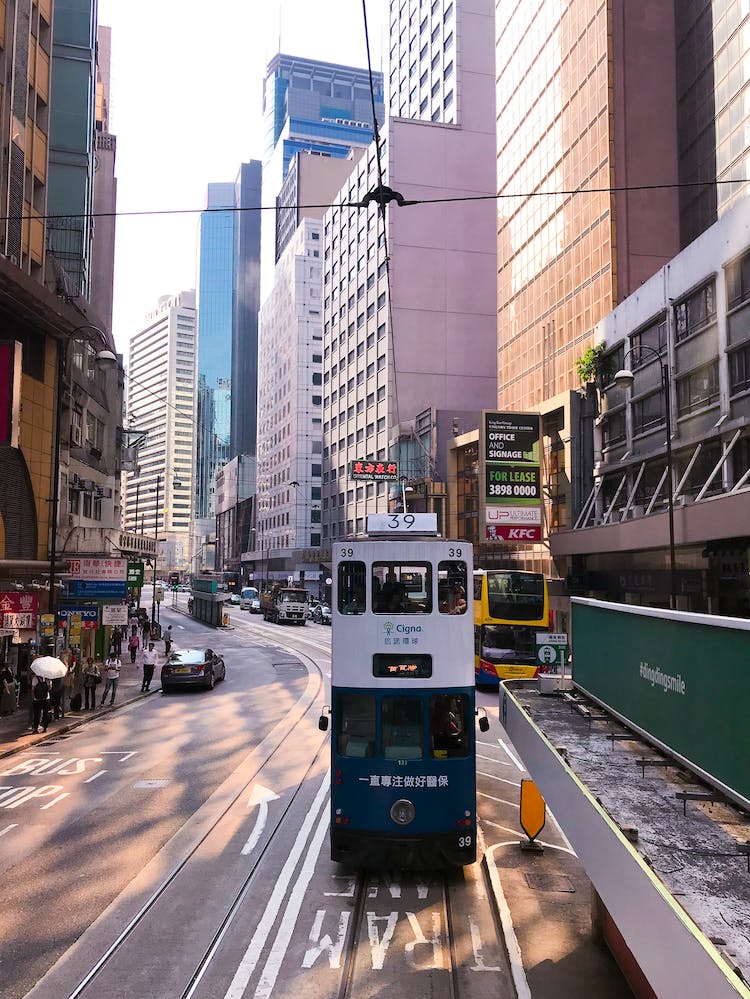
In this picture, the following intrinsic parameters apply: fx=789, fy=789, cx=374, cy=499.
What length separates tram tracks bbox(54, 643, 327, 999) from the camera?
7219 mm

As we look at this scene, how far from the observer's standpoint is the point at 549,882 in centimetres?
977

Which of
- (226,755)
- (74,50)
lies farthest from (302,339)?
(226,755)

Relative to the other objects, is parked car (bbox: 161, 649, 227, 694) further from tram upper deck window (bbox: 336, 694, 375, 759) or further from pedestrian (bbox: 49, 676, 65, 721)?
tram upper deck window (bbox: 336, 694, 375, 759)

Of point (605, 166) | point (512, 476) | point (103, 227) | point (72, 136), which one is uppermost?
point (103, 227)

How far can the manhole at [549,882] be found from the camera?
956 cm

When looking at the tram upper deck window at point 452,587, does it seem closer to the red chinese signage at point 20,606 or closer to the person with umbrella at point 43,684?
the person with umbrella at point 43,684

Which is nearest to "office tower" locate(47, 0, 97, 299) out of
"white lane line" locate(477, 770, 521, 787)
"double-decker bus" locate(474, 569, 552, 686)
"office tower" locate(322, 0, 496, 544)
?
"double-decker bus" locate(474, 569, 552, 686)

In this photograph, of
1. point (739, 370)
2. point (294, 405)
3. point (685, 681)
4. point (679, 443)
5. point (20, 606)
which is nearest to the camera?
point (685, 681)

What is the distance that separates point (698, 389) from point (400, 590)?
1049 inches

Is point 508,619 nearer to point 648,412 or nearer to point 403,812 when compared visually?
point 648,412

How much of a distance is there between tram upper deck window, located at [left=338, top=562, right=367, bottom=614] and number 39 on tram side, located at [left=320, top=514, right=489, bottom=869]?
0.01 meters

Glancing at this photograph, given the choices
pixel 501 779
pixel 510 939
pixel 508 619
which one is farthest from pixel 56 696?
pixel 510 939

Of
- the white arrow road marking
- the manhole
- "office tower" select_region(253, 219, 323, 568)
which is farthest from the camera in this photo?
"office tower" select_region(253, 219, 323, 568)

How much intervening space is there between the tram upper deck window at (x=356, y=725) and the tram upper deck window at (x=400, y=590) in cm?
116
